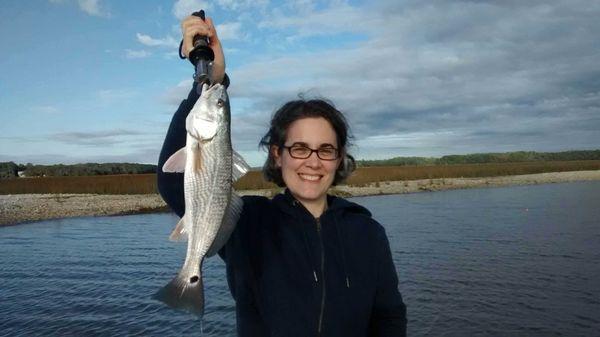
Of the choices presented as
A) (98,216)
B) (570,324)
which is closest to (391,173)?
(98,216)

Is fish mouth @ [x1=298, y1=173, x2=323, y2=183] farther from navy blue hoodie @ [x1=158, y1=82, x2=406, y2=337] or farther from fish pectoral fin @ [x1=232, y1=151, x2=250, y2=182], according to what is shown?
fish pectoral fin @ [x1=232, y1=151, x2=250, y2=182]

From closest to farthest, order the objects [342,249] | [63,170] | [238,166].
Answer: [238,166] → [342,249] → [63,170]

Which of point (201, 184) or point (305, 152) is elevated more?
point (305, 152)

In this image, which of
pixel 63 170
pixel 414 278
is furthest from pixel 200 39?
pixel 63 170

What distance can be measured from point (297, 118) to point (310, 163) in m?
0.37

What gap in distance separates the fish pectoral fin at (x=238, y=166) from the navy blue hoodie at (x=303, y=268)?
0.39 meters

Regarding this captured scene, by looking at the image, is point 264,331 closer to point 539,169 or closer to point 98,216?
point 98,216

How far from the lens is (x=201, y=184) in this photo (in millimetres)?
2896

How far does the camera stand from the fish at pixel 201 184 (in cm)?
285

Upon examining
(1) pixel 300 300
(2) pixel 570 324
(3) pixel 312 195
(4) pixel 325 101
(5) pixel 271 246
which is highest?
(4) pixel 325 101

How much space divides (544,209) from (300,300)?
96.0ft

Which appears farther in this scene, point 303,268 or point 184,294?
point 303,268

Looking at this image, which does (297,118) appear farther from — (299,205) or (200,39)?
(200,39)

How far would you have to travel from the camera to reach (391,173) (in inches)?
2559
